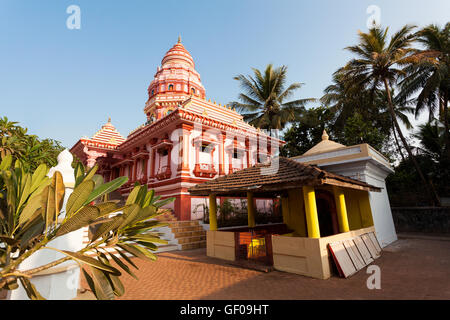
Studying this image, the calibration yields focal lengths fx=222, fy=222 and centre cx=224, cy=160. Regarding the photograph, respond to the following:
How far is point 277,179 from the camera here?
6.40 m

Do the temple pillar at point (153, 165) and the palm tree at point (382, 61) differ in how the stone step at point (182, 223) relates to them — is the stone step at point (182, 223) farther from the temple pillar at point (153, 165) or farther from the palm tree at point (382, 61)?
the palm tree at point (382, 61)

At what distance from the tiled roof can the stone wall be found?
34.7 ft

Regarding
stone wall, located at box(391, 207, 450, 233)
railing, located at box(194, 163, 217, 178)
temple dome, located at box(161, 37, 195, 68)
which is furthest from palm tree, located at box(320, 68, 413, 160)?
temple dome, located at box(161, 37, 195, 68)

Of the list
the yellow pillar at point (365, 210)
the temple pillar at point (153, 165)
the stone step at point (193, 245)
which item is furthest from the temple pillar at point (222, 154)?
the yellow pillar at point (365, 210)

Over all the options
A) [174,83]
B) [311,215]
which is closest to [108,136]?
[174,83]

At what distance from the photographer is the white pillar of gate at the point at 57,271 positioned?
3.38 m

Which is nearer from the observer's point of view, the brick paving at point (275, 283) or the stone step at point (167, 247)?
the brick paving at point (275, 283)

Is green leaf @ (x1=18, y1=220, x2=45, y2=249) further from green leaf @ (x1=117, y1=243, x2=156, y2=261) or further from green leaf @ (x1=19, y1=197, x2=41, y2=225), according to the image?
green leaf @ (x1=117, y1=243, x2=156, y2=261)

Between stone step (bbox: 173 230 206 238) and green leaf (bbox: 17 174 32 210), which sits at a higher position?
green leaf (bbox: 17 174 32 210)

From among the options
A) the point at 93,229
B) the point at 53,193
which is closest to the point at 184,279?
the point at 93,229

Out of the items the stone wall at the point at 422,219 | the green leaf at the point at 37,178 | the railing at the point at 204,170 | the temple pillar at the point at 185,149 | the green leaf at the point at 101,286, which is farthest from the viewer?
the stone wall at the point at 422,219

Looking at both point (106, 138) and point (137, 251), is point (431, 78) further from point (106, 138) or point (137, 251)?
point (106, 138)

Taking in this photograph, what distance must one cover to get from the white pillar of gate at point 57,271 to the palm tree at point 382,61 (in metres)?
18.2

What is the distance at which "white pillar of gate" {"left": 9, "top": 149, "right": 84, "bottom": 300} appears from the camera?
11.1ft
